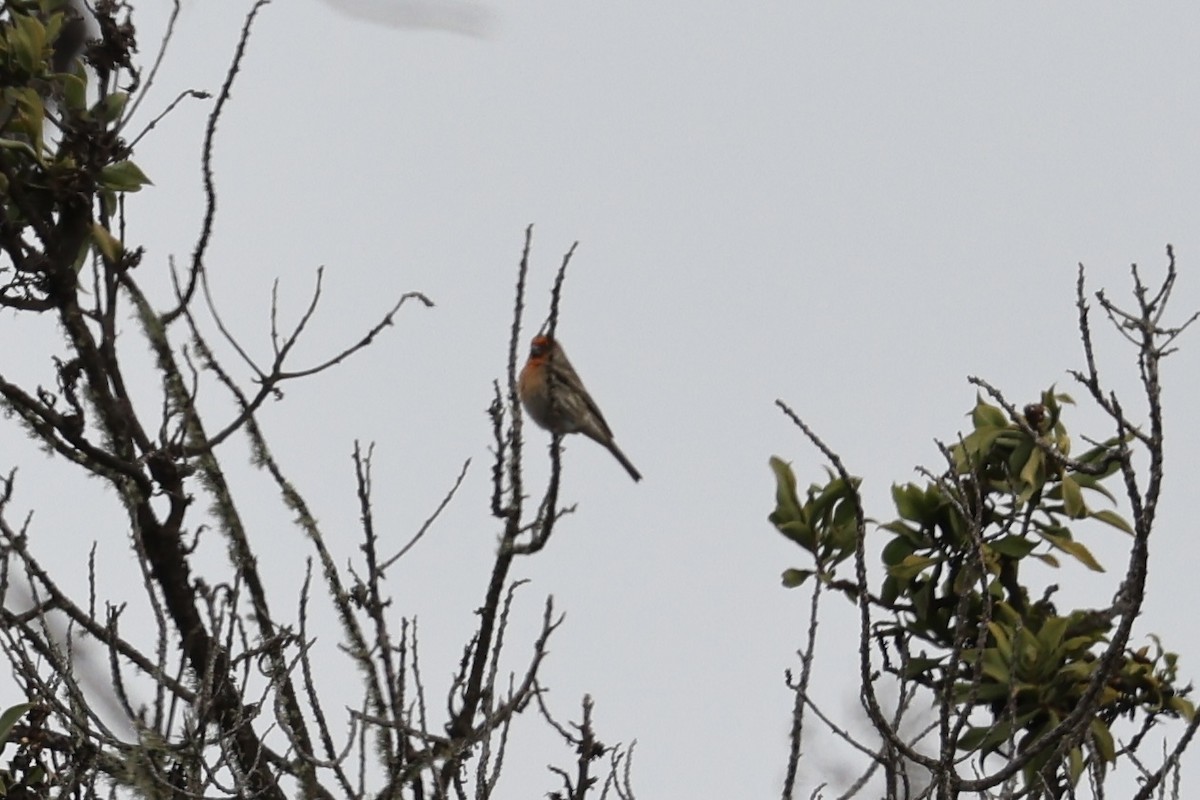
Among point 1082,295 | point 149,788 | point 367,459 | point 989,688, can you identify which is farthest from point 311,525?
point 1082,295

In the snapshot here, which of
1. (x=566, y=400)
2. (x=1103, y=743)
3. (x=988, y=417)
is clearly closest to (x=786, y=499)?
(x=988, y=417)

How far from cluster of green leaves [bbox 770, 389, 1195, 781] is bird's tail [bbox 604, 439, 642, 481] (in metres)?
4.48

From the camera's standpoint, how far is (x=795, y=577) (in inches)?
179

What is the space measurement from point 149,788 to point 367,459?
110cm

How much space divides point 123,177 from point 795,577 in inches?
93.2

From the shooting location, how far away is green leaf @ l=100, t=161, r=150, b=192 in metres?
4.61

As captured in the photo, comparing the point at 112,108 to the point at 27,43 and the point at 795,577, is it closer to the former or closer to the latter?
the point at 27,43

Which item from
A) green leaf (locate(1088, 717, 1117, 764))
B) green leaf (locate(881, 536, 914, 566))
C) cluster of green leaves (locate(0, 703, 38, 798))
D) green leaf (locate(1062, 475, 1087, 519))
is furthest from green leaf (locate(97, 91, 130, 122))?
green leaf (locate(1088, 717, 1117, 764))

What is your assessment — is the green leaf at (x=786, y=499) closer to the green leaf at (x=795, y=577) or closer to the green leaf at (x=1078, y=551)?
the green leaf at (x=795, y=577)

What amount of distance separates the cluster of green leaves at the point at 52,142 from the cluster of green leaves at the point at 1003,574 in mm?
2229

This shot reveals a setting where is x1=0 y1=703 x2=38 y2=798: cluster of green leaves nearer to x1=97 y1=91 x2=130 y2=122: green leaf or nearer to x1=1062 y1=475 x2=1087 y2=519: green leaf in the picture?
x1=97 y1=91 x2=130 y2=122: green leaf

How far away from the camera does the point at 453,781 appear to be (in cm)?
434

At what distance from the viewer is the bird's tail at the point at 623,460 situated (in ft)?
29.8

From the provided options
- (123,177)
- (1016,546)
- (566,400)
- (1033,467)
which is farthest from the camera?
(566,400)
